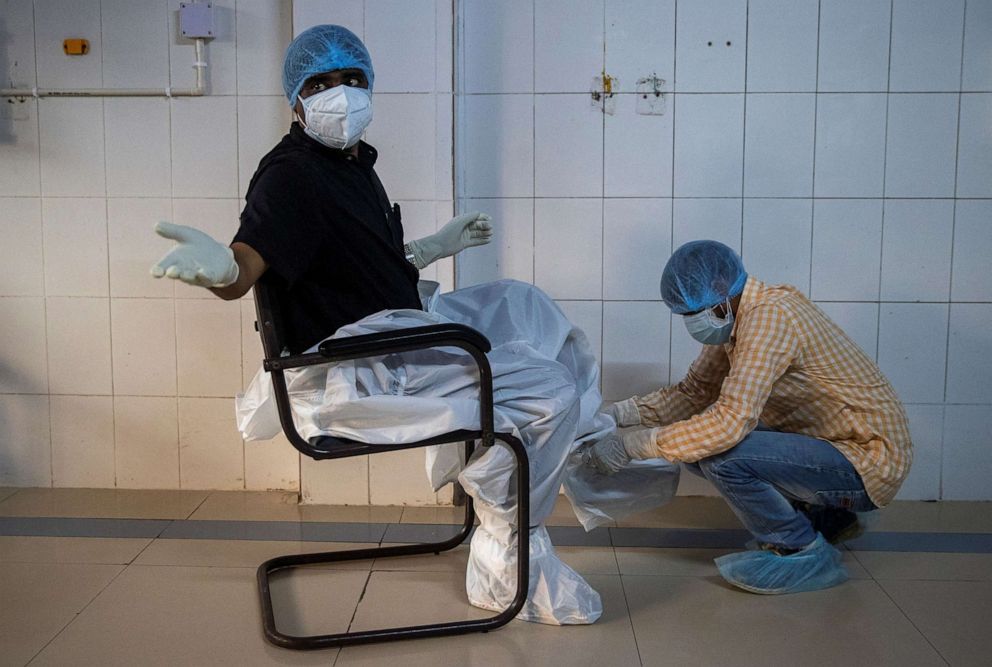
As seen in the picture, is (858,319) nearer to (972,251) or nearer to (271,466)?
(972,251)

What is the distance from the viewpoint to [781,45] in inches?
106

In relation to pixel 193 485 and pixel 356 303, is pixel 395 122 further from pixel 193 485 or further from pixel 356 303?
pixel 193 485

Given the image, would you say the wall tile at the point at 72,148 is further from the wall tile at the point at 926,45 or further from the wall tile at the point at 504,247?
the wall tile at the point at 926,45

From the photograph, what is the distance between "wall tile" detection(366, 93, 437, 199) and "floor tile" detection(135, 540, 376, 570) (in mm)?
987

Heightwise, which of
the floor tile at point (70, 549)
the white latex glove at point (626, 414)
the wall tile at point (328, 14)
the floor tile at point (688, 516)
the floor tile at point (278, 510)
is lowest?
the floor tile at point (70, 549)

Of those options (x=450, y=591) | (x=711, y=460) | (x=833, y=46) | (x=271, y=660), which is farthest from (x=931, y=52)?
(x=271, y=660)

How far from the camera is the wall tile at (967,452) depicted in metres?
2.81

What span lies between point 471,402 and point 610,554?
0.74 meters

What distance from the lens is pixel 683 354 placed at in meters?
2.83

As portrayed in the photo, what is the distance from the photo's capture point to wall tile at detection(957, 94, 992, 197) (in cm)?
270

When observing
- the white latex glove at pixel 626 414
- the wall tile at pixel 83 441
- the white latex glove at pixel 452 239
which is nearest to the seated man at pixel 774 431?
the white latex glove at pixel 626 414

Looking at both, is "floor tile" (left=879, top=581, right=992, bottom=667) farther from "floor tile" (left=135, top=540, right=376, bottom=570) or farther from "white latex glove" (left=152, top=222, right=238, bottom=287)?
"white latex glove" (left=152, top=222, right=238, bottom=287)

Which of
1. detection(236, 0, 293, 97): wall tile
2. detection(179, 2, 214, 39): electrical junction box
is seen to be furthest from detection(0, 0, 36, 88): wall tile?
detection(236, 0, 293, 97): wall tile

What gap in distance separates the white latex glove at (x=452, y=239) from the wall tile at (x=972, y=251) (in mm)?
1402
